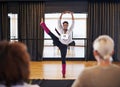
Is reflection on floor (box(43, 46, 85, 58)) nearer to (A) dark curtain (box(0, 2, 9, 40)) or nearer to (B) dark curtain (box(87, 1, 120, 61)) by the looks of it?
(B) dark curtain (box(87, 1, 120, 61))

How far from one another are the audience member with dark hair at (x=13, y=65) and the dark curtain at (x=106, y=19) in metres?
7.50

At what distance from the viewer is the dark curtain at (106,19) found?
28.5ft

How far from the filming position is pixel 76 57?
895 centimetres

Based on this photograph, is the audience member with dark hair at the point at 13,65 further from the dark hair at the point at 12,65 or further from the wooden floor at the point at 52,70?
the wooden floor at the point at 52,70

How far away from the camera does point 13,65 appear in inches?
50.9

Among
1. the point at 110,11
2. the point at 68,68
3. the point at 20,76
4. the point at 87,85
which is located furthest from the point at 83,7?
the point at 20,76

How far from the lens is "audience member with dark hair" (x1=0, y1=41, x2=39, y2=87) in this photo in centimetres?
129

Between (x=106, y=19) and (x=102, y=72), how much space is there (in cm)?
704

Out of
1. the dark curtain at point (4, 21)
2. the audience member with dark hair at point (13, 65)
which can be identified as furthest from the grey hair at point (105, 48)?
the dark curtain at point (4, 21)

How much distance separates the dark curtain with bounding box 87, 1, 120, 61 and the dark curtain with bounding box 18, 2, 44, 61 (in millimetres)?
1580

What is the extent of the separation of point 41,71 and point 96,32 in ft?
8.86

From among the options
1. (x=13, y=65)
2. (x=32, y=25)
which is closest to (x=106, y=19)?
(x=32, y=25)

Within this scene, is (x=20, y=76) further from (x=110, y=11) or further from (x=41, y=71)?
(x=110, y=11)

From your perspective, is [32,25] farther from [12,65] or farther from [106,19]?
[12,65]
